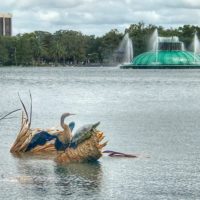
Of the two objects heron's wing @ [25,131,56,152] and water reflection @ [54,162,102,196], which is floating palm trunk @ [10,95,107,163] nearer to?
heron's wing @ [25,131,56,152]

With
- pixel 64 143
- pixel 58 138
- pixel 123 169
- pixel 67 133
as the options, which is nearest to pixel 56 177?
pixel 123 169

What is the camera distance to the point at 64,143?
105 ft

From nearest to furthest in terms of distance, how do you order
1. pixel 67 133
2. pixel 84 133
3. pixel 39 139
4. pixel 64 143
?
pixel 84 133, pixel 67 133, pixel 64 143, pixel 39 139

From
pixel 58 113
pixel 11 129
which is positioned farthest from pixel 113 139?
pixel 58 113

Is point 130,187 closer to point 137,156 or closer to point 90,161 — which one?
point 90,161

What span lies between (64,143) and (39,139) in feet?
7.45

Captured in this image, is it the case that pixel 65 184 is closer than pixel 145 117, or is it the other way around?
pixel 65 184

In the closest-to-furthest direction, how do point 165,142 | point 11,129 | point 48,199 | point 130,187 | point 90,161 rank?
point 48,199 < point 130,187 < point 90,161 < point 165,142 < point 11,129

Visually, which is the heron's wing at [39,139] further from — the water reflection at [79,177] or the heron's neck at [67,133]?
the water reflection at [79,177]

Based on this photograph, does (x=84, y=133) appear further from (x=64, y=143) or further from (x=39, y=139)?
(x=39, y=139)

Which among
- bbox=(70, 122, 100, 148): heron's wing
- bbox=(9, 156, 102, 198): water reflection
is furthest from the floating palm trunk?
bbox=(9, 156, 102, 198): water reflection

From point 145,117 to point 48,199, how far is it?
3265cm

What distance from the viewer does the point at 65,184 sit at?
89.2 ft

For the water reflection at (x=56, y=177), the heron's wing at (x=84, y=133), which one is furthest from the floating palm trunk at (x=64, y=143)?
the water reflection at (x=56, y=177)
